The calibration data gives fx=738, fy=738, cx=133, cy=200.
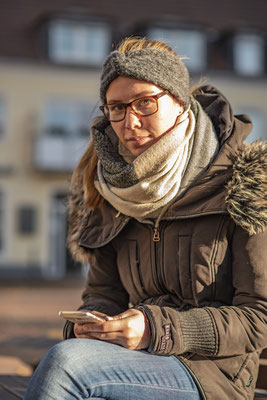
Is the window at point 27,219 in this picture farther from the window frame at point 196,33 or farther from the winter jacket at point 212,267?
the winter jacket at point 212,267

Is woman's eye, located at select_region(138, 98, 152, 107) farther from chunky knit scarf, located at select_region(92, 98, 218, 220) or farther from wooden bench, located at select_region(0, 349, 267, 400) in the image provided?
wooden bench, located at select_region(0, 349, 267, 400)

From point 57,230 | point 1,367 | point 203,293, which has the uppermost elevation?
point 203,293

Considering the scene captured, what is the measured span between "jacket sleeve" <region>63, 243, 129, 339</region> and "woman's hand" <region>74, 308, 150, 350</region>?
2.11 ft

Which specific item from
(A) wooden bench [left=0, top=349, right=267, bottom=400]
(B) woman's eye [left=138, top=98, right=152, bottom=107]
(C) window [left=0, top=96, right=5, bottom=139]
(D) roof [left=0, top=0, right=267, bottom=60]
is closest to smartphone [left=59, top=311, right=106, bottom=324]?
(B) woman's eye [left=138, top=98, right=152, bottom=107]

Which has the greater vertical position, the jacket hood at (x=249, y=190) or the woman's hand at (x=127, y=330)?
the jacket hood at (x=249, y=190)

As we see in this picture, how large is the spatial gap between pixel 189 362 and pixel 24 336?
6.72 meters

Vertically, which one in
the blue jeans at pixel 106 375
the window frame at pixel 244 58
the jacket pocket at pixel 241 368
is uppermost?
the blue jeans at pixel 106 375

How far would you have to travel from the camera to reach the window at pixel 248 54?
81.5 ft

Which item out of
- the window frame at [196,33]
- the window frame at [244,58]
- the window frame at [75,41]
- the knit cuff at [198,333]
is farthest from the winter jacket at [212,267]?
the window frame at [244,58]

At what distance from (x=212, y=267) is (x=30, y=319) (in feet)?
30.3

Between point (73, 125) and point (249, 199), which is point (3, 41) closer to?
point (73, 125)

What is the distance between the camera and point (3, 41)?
22922 mm

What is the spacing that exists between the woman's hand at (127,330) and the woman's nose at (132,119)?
2.33ft

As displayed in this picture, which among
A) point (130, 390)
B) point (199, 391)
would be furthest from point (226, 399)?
point (130, 390)
